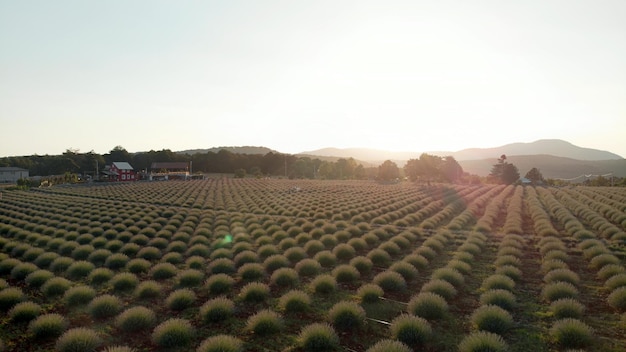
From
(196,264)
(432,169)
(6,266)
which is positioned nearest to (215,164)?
(432,169)

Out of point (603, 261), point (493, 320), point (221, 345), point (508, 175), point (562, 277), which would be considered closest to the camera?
point (221, 345)

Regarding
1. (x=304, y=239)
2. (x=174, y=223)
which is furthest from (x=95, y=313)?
(x=174, y=223)

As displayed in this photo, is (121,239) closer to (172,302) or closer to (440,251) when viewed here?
(172,302)

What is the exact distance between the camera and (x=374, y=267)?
12297 millimetres

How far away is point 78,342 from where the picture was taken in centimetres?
649

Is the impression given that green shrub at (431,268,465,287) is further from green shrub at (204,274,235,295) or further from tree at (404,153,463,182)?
tree at (404,153,463,182)

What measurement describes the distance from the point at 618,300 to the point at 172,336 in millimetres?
9225

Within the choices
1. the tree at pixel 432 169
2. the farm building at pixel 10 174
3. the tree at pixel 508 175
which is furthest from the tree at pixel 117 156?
the tree at pixel 508 175

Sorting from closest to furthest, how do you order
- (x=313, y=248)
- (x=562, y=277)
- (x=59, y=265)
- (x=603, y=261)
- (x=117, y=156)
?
(x=562, y=277) → (x=603, y=261) → (x=59, y=265) → (x=313, y=248) → (x=117, y=156)

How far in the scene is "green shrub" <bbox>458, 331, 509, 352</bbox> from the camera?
595cm

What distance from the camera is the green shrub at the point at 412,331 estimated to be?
671 cm

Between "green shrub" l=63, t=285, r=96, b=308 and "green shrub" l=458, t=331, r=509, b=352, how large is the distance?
8394 mm

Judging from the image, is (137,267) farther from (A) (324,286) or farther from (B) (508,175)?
(B) (508,175)

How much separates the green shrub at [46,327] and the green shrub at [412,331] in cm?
642
